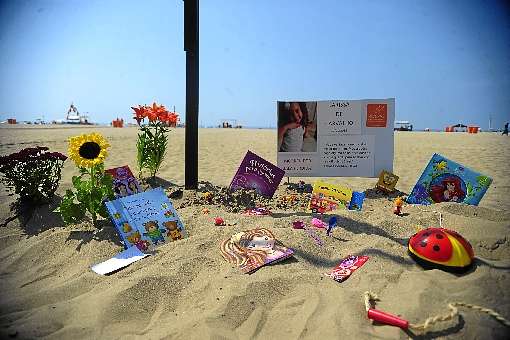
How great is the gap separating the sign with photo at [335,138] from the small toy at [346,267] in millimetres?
3114

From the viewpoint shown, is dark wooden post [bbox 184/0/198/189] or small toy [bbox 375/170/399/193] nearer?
dark wooden post [bbox 184/0/198/189]

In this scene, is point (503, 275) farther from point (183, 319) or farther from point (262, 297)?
point (183, 319)

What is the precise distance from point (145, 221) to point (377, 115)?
4.11 meters

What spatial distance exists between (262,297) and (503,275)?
5.37 feet

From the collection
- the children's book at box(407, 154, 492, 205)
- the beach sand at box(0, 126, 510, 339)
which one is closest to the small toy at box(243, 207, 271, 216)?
the beach sand at box(0, 126, 510, 339)

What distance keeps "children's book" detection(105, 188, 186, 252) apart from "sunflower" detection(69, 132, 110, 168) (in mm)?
469

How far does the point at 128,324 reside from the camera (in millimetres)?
2227

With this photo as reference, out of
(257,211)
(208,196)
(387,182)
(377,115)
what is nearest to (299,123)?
(377,115)

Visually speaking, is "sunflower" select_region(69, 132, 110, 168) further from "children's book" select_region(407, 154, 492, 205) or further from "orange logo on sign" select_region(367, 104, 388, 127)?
"orange logo on sign" select_region(367, 104, 388, 127)

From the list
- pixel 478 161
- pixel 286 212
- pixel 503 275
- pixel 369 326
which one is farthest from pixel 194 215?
pixel 478 161

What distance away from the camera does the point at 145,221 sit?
352cm

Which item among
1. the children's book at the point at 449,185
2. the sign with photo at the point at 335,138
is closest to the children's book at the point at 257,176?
the sign with photo at the point at 335,138

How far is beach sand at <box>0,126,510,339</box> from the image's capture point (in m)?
2.12

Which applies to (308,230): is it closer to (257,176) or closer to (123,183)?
(257,176)
